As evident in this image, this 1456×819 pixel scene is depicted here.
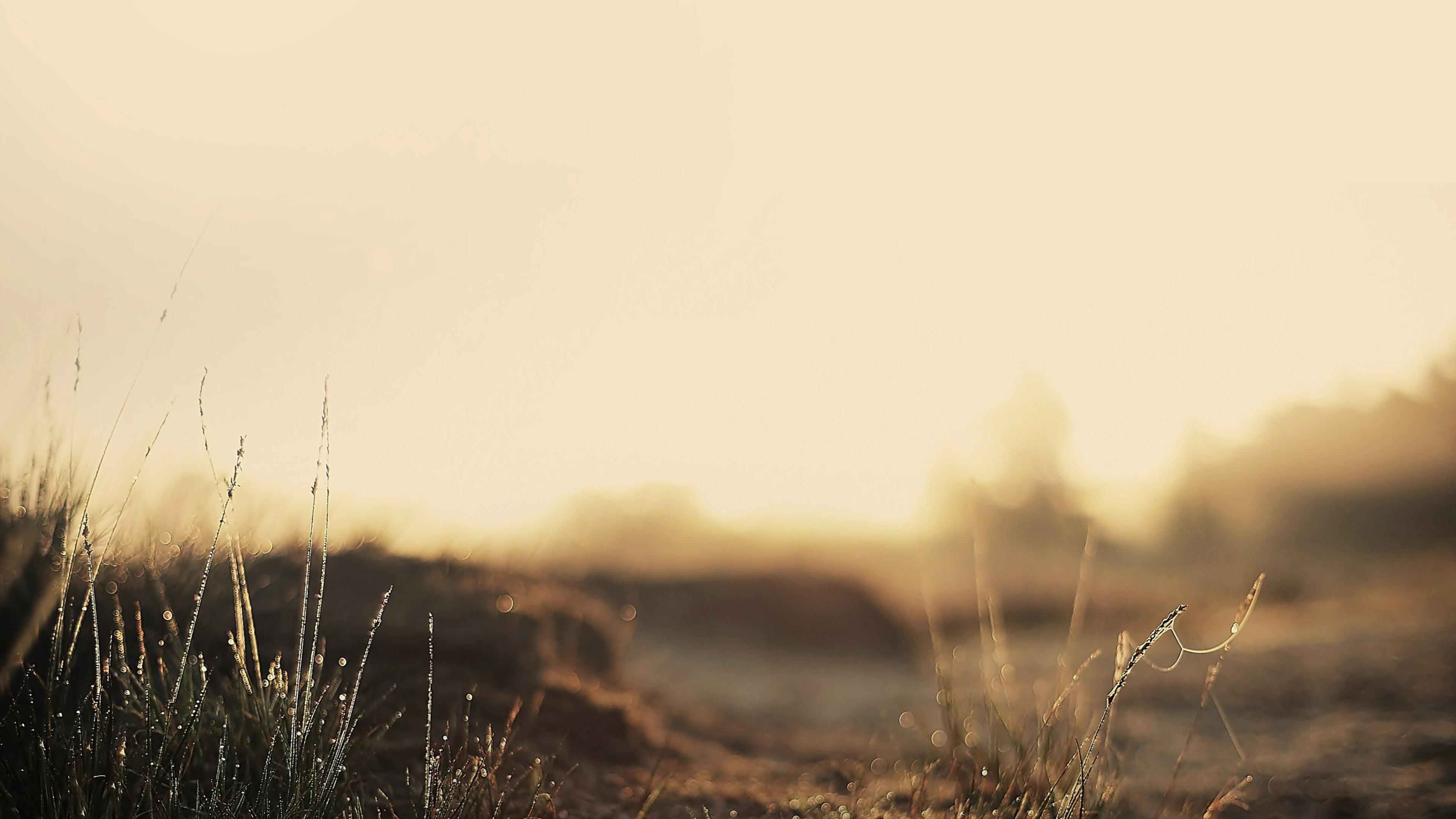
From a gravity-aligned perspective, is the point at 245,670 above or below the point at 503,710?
above

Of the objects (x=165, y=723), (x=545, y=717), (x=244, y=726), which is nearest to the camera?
(x=165, y=723)

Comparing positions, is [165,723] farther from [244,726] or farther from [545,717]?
[545,717]

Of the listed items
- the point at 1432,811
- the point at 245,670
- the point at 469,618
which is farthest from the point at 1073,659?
the point at 245,670

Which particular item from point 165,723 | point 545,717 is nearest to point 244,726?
point 165,723

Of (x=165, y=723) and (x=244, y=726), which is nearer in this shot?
(x=165, y=723)

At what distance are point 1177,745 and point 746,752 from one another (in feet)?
7.67

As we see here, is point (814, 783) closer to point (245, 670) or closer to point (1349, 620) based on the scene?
point (245, 670)

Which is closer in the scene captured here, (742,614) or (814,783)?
(814,783)

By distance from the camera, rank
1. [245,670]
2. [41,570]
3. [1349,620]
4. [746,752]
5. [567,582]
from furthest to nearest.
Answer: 1. [1349,620]
2. [567,582]
3. [746,752]
4. [41,570]
5. [245,670]

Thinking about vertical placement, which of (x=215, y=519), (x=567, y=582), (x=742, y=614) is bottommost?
(x=742, y=614)

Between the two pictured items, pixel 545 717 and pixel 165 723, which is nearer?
pixel 165 723

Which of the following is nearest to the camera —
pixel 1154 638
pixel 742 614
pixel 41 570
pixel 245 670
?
pixel 1154 638

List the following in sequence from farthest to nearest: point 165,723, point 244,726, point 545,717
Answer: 1. point 545,717
2. point 244,726
3. point 165,723

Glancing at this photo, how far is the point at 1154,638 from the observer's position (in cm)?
189
